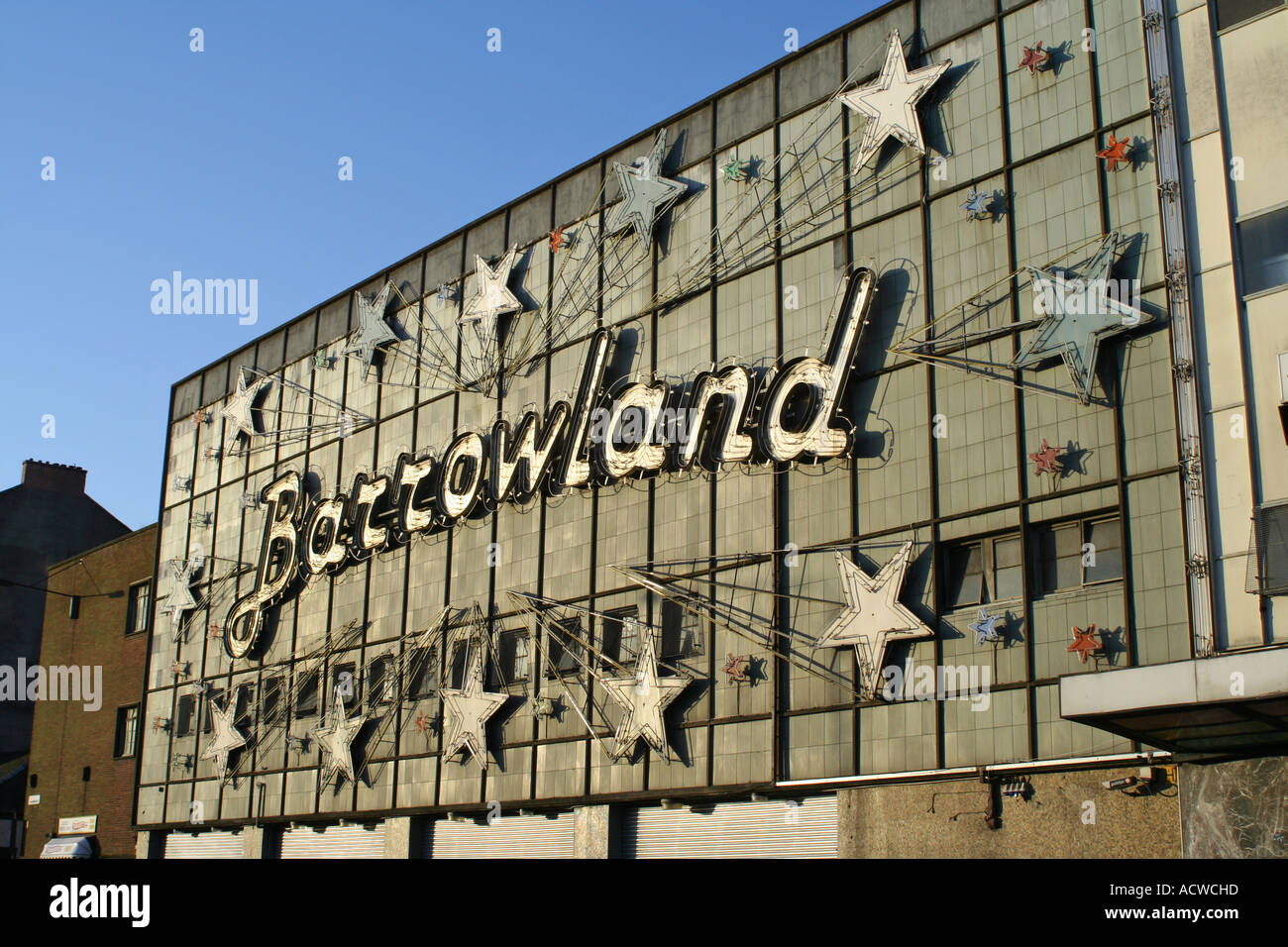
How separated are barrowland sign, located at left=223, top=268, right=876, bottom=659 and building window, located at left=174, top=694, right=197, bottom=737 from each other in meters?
2.51

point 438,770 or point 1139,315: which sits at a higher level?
point 1139,315

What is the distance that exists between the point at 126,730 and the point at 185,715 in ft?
16.2

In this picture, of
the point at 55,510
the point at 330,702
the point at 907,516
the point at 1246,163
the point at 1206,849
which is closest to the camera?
the point at 1206,849

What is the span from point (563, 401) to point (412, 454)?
5.79 meters

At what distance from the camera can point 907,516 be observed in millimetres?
20516

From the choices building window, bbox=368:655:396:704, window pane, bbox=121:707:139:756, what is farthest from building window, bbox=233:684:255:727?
window pane, bbox=121:707:139:756

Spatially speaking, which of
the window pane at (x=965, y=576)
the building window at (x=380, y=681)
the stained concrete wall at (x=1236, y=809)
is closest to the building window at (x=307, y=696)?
the building window at (x=380, y=681)

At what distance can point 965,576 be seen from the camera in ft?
64.8

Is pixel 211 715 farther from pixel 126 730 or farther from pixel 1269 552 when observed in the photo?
pixel 1269 552

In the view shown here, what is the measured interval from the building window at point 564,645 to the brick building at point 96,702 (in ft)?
58.8

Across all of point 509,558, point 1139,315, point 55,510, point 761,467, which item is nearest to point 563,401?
point 509,558

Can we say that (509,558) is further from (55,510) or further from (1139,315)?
(55,510)

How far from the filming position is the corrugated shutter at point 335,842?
29344 millimetres

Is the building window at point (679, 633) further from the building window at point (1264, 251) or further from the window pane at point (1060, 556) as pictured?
the building window at point (1264, 251)
